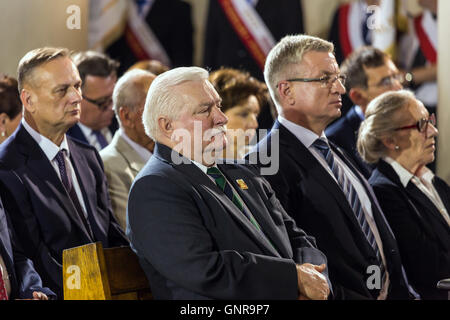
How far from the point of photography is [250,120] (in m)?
4.46

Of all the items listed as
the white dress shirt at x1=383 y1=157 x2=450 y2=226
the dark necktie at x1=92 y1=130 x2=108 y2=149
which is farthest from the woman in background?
the white dress shirt at x1=383 y1=157 x2=450 y2=226

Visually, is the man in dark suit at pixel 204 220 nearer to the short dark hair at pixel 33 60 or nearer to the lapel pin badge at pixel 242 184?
the lapel pin badge at pixel 242 184

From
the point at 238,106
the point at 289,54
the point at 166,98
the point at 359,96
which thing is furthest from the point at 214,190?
the point at 359,96

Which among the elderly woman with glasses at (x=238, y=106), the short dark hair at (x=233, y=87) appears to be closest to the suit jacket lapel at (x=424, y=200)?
the elderly woman with glasses at (x=238, y=106)

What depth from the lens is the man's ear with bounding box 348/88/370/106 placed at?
509cm

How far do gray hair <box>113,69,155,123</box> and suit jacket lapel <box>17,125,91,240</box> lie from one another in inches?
37.3

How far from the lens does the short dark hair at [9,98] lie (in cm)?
384

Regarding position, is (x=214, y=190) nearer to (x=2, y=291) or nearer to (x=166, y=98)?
(x=166, y=98)

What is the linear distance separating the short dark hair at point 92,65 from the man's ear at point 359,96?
4.92 feet

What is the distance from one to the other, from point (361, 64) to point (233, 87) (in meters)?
1.07
